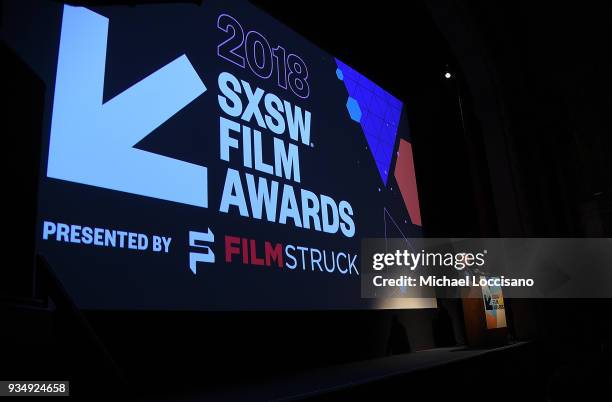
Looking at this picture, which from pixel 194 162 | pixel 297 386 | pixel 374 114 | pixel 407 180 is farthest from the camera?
pixel 407 180

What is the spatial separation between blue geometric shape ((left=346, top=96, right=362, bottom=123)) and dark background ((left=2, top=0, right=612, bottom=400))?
768 millimetres

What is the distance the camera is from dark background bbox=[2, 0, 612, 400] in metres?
3.10

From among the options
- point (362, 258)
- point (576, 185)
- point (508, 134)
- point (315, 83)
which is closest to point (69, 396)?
point (362, 258)

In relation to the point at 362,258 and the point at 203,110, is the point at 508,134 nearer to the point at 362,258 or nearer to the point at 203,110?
the point at 362,258

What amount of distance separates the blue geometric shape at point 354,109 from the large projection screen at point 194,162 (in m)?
0.05

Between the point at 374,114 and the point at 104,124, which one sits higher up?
the point at 374,114

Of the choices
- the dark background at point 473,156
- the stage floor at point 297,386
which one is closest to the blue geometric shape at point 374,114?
the dark background at point 473,156

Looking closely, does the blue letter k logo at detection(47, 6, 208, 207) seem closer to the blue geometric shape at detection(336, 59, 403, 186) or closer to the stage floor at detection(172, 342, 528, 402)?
the stage floor at detection(172, 342, 528, 402)

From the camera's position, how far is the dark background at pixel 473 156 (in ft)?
10.2

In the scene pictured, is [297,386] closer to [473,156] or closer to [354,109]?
[354,109]

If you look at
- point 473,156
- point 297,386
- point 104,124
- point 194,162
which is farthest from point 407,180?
point 104,124

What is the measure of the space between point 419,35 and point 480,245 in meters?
2.86

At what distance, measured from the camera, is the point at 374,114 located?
4934 mm

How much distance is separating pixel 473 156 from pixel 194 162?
15.8 ft
